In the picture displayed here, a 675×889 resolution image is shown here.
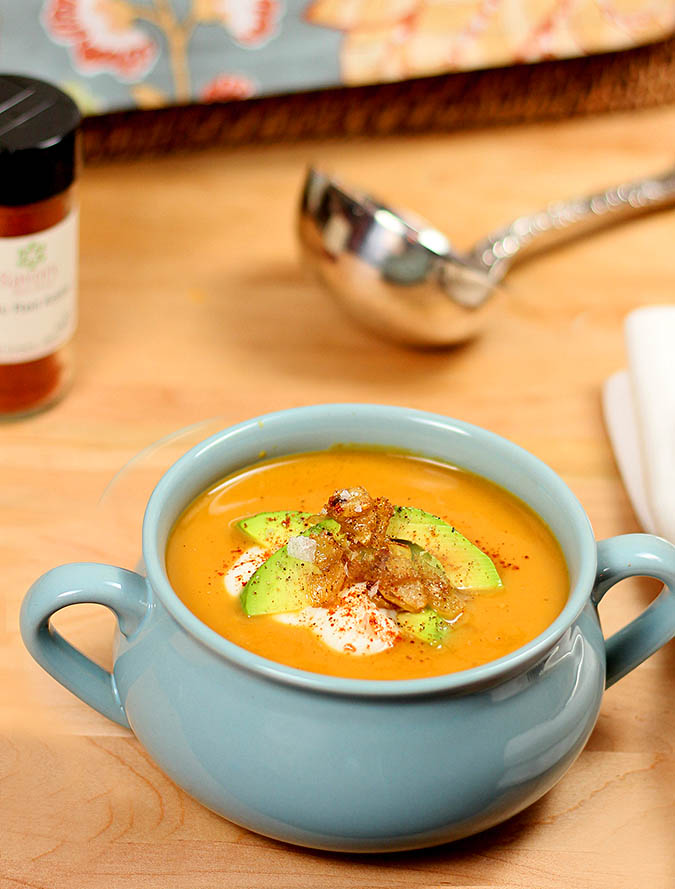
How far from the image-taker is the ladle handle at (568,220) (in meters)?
1.28

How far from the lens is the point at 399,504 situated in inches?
29.7

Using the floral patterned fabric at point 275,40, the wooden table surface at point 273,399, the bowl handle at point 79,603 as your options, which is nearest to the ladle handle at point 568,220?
the wooden table surface at point 273,399

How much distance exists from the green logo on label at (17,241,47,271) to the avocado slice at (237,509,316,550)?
0.33 m

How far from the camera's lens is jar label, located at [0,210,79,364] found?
917 millimetres

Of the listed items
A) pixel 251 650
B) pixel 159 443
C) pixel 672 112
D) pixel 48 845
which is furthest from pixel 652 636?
pixel 672 112

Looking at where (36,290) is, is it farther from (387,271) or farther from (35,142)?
(387,271)

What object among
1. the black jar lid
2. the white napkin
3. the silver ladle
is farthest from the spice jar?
the white napkin

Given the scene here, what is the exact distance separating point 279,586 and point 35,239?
41 cm

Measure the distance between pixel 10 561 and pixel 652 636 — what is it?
47cm

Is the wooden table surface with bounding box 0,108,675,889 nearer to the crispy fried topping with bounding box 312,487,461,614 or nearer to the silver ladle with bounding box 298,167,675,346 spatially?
the silver ladle with bounding box 298,167,675,346

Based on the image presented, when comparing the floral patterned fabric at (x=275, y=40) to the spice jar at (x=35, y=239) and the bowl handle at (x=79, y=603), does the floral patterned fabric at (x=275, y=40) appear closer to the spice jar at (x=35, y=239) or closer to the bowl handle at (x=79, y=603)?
the spice jar at (x=35, y=239)

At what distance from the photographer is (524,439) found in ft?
3.35

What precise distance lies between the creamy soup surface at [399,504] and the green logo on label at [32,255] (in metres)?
0.29

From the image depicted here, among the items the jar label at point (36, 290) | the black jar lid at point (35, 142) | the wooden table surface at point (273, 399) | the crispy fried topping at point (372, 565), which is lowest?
the wooden table surface at point (273, 399)
